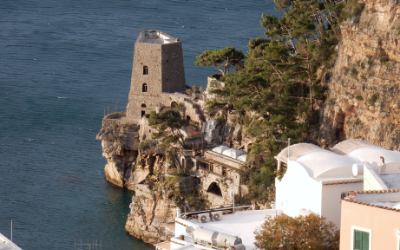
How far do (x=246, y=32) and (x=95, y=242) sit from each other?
6943 centimetres

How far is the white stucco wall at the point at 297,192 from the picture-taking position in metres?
50.3

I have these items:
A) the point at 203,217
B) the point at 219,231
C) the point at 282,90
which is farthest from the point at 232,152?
the point at 219,231

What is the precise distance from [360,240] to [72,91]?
9335cm

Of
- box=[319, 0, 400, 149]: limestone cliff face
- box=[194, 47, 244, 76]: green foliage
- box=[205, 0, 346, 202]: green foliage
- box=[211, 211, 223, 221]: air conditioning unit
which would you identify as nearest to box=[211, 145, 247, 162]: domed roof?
box=[205, 0, 346, 202]: green foliage

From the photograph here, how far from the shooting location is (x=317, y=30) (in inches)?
3177

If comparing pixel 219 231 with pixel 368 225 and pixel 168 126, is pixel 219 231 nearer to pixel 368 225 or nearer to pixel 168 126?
pixel 368 225

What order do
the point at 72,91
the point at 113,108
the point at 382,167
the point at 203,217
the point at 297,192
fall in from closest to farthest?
the point at 382,167, the point at 297,192, the point at 203,217, the point at 113,108, the point at 72,91

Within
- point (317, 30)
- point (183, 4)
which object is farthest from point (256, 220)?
point (183, 4)

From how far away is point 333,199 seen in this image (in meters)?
50.1

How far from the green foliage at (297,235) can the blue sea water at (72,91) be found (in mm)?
38523

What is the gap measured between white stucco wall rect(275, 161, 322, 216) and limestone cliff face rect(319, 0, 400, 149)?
15.6 metres

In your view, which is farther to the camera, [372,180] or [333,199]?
[333,199]

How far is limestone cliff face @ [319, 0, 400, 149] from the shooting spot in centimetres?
6712

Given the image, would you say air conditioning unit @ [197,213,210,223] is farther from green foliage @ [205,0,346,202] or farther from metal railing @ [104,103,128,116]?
metal railing @ [104,103,128,116]
